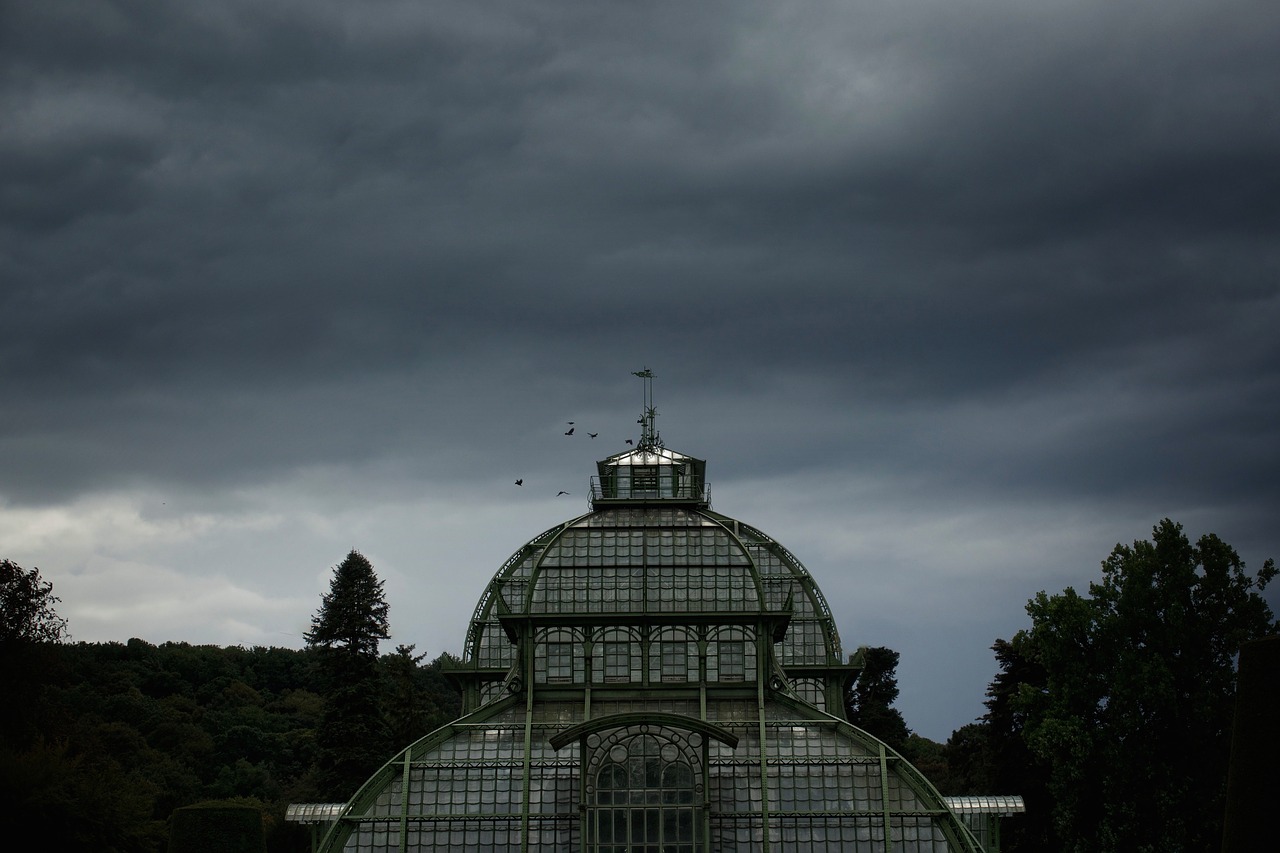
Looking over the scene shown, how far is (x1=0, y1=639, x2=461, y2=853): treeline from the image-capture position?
4509 cm

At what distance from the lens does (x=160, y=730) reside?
312ft

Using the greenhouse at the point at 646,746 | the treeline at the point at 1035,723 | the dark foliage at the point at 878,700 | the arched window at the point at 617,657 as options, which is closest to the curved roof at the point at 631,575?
the greenhouse at the point at 646,746

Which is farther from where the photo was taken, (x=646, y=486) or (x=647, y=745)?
(x=646, y=486)

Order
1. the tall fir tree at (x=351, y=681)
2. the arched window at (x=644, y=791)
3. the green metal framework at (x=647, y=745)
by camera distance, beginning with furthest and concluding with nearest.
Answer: the tall fir tree at (x=351, y=681) → the green metal framework at (x=647, y=745) → the arched window at (x=644, y=791)

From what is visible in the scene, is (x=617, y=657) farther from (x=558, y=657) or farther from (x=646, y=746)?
(x=646, y=746)

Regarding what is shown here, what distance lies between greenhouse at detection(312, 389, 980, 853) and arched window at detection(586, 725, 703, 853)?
0.04m

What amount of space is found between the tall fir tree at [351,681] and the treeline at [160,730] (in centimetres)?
57

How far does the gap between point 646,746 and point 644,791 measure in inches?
51.5

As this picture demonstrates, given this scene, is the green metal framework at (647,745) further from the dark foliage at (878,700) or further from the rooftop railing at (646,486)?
the dark foliage at (878,700)

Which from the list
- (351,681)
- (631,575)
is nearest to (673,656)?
(631,575)

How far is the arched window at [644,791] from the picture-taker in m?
39.7

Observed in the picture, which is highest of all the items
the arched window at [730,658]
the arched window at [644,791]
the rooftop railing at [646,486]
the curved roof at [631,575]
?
the rooftop railing at [646,486]

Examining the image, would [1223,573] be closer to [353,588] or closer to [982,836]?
[982,836]

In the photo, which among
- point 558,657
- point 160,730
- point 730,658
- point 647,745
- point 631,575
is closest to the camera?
point 647,745
